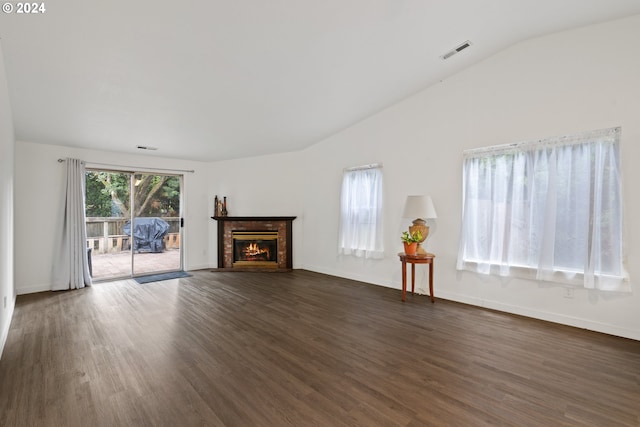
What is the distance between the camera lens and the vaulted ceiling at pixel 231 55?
237 cm

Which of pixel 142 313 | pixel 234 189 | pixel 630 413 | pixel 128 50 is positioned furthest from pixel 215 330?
pixel 234 189

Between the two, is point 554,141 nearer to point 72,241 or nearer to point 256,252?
point 256,252

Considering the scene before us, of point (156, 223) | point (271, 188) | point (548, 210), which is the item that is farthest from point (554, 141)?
point (156, 223)

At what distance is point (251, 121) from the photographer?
4609 mm

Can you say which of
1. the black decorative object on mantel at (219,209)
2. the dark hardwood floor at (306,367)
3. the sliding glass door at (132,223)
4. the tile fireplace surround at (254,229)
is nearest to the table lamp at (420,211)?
the dark hardwood floor at (306,367)

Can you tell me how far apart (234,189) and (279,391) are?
16.9ft

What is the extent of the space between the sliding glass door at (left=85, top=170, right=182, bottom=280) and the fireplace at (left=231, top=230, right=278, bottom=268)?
4.01 ft

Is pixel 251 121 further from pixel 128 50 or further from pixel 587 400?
pixel 587 400

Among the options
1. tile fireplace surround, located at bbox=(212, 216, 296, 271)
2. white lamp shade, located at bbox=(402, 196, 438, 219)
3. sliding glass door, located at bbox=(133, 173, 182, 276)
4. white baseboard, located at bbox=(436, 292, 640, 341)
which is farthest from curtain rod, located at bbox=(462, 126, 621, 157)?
sliding glass door, located at bbox=(133, 173, 182, 276)

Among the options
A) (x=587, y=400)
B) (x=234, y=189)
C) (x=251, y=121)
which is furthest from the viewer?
(x=234, y=189)

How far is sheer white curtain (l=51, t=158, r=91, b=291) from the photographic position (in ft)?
15.6

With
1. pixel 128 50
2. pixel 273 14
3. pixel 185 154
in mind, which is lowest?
pixel 185 154

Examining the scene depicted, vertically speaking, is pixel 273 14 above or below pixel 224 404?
above

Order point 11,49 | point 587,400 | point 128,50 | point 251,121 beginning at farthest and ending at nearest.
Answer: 1. point 251,121
2. point 128,50
3. point 11,49
4. point 587,400
